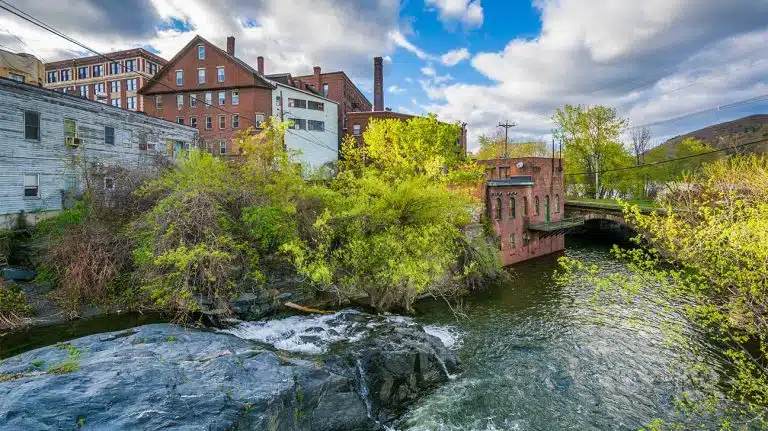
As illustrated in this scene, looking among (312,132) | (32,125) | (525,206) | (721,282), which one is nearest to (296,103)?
(312,132)

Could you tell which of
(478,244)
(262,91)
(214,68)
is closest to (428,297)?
(478,244)

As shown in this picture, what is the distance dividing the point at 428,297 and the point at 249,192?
9.89m

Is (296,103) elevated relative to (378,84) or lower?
lower

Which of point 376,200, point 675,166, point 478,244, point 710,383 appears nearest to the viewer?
point 710,383

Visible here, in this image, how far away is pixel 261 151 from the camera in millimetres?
17969

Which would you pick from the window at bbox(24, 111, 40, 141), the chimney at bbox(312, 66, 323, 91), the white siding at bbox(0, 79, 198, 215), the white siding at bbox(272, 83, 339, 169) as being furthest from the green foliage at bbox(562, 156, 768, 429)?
the chimney at bbox(312, 66, 323, 91)

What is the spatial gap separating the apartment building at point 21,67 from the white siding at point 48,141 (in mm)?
13240

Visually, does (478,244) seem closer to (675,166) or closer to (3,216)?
(3,216)

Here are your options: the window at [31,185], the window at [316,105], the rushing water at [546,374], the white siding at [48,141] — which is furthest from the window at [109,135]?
the rushing water at [546,374]

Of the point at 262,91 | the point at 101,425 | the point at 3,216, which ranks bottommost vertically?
the point at 101,425

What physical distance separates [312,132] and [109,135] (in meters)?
19.6

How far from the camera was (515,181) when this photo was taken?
96.9ft

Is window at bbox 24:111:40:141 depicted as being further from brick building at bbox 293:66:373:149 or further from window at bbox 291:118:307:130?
brick building at bbox 293:66:373:149

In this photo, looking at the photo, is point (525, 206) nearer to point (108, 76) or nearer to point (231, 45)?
point (231, 45)
